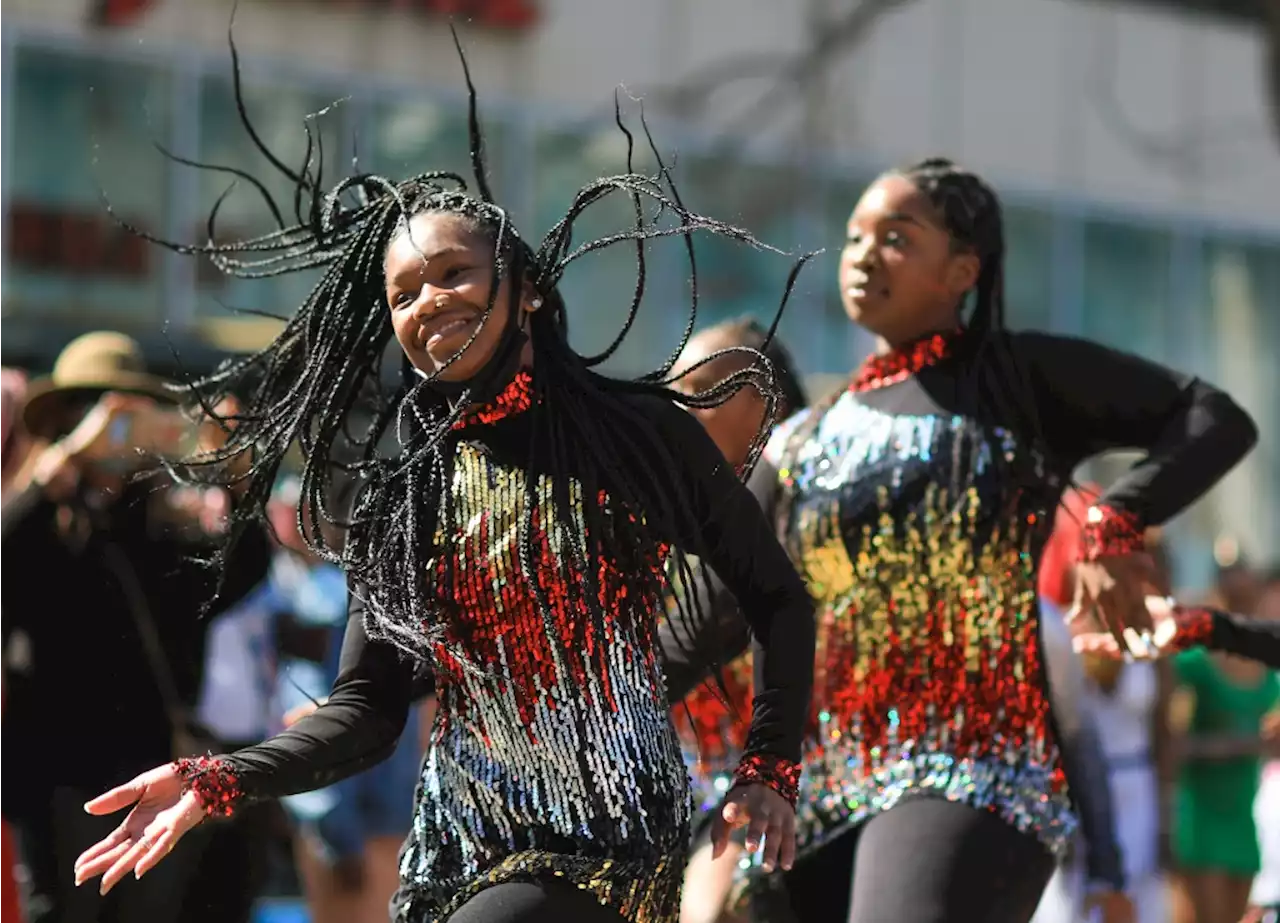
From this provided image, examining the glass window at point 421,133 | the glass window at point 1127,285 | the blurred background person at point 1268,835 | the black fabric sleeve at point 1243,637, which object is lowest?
the blurred background person at point 1268,835

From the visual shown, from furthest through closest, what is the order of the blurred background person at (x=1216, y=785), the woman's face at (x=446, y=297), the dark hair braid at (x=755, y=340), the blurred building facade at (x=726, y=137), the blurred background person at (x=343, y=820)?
1. the blurred building facade at (x=726, y=137)
2. the blurred background person at (x=1216, y=785)
3. the blurred background person at (x=343, y=820)
4. the dark hair braid at (x=755, y=340)
5. the woman's face at (x=446, y=297)

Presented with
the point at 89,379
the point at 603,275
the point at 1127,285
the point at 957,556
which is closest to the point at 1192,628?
the point at 957,556

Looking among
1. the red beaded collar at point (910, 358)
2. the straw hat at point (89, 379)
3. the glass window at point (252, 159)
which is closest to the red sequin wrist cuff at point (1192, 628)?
the red beaded collar at point (910, 358)

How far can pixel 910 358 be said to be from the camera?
4.42 metres

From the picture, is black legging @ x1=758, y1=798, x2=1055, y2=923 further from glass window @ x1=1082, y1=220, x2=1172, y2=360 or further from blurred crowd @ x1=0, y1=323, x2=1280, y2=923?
glass window @ x1=1082, y1=220, x2=1172, y2=360

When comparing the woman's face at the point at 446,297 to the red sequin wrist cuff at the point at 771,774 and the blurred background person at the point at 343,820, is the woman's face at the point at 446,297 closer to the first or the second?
the red sequin wrist cuff at the point at 771,774

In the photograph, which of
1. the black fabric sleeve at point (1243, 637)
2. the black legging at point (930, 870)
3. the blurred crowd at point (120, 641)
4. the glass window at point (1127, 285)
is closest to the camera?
the black legging at point (930, 870)

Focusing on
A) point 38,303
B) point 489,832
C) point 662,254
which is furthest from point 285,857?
point 662,254

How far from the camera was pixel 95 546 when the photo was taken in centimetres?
514

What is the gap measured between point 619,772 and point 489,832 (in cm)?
21

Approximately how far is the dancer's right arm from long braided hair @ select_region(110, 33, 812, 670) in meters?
0.13

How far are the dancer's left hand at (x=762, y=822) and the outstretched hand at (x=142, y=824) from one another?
75 cm

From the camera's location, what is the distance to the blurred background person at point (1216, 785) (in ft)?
28.6

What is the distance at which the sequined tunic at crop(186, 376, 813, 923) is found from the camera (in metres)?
3.33
